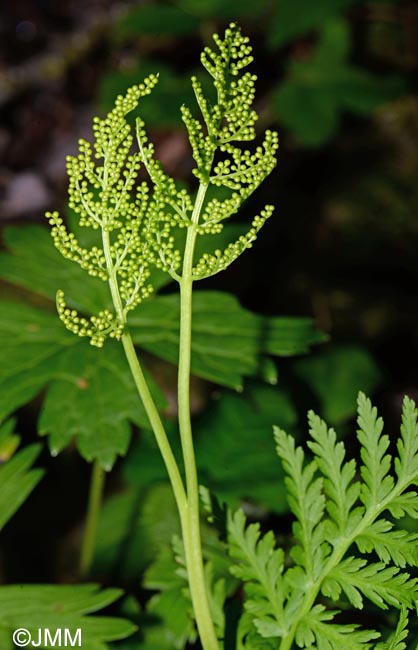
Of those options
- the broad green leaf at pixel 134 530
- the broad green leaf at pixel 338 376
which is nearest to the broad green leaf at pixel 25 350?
the broad green leaf at pixel 134 530

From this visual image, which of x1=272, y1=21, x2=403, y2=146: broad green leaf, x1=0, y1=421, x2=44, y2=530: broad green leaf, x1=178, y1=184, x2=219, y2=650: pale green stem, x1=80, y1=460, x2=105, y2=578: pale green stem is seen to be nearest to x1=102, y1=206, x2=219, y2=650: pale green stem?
x1=178, y1=184, x2=219, y2=650: pale green stem

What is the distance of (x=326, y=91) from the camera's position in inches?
165

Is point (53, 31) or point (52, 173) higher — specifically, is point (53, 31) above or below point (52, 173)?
above

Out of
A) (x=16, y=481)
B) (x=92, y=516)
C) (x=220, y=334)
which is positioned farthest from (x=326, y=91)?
(x=16, y=481)

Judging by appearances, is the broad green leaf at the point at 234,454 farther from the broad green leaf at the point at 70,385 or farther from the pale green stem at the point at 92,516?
the broad green leaf at the point at 70,385

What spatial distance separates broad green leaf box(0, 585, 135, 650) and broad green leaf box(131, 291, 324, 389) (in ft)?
2.01

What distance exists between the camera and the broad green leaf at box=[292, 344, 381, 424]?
299 centimetres

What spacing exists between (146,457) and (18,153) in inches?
144

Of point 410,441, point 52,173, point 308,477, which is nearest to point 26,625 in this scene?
point 308,477

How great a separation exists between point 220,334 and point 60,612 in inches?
32.6

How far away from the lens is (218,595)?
1379mm

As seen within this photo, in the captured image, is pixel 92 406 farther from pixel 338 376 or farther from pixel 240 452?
pixel 338 376

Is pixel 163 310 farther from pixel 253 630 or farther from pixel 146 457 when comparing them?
pixel 253 630

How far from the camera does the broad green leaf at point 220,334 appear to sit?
1.91 metres
